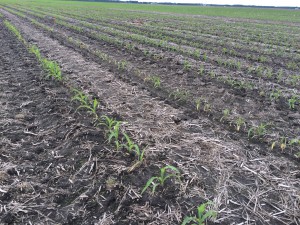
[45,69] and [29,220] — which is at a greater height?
[45,69]

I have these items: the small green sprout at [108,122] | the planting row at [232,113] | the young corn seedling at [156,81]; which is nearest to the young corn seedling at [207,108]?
the planting row at [232,113]

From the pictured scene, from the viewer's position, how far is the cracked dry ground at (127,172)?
2.49 metres

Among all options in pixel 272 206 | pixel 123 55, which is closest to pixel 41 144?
pixel 272 206

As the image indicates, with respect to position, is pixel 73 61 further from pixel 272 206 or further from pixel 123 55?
pixel 272 206

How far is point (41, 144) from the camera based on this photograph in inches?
140

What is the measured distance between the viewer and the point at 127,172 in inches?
119

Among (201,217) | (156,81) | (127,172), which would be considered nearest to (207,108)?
(156,81)

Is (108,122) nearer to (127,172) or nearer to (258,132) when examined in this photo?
(127,172)

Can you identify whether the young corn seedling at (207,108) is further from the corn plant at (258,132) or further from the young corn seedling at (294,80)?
the young corn seedling at (294,80)

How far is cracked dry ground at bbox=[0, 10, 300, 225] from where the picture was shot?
249 centimetres

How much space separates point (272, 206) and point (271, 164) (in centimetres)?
79

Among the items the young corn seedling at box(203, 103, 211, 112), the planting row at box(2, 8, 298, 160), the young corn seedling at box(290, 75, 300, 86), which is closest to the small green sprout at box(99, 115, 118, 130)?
the planting row at box(2, 8, 298, 160)

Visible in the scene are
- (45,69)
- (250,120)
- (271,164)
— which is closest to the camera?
(271,164)

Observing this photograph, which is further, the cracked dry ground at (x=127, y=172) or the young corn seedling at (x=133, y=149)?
the young corn seedling at (x=133, y=149)
